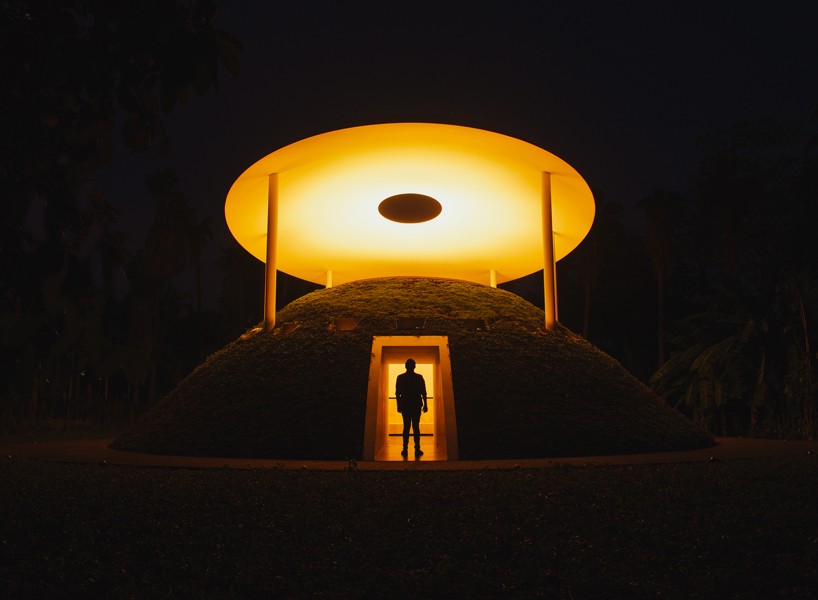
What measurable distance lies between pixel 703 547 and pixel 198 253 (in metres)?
43.8

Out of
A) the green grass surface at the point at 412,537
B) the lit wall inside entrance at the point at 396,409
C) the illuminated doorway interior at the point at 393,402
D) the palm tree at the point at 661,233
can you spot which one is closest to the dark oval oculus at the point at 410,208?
the illuminated doorway interior at the point at 393,402

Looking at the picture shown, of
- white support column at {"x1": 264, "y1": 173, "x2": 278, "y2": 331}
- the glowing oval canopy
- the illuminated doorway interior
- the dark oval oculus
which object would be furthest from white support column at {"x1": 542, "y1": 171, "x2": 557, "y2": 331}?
white support column at {"x1": 264, "y1": 173, "x2": 278, "y2": 331}

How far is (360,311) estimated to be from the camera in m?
14.7

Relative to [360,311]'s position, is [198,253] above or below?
above

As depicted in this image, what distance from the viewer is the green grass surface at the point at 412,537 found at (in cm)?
505

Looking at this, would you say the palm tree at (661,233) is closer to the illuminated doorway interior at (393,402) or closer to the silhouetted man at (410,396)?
the illuminated doorway interior at (393,402)

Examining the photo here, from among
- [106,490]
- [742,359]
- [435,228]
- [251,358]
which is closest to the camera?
[106,490]

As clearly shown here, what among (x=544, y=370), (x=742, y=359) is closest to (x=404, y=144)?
(x=544, y=370)

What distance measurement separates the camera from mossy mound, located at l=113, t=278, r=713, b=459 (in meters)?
10.9

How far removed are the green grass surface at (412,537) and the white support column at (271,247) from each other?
676 cm

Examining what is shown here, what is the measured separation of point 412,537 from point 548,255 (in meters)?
9.27

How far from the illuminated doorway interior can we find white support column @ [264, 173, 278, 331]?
102 inches

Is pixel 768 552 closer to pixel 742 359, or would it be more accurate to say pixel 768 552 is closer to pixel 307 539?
pixel 307 539

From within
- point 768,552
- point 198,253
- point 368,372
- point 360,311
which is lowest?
point 768,552
